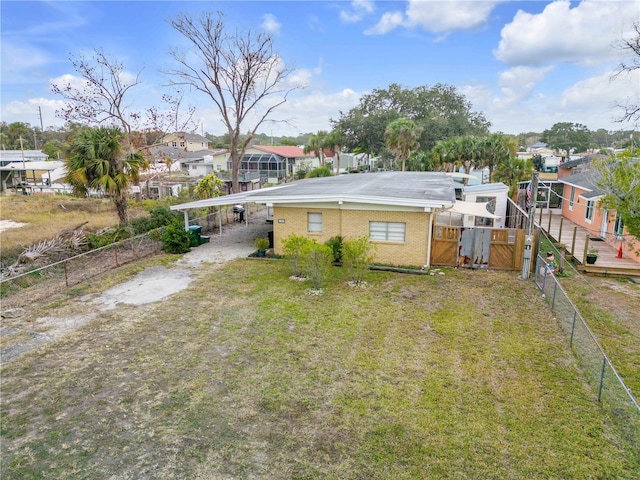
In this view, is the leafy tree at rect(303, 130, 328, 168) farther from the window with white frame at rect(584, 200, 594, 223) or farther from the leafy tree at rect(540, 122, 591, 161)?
the leafy tree at rect(540, 122, 591, 161)

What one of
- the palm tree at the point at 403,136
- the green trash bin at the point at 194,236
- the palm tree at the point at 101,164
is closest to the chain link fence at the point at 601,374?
the green trash bin at the point at 194,236

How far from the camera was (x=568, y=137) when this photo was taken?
9838cm

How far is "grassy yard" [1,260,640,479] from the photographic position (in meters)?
5.66

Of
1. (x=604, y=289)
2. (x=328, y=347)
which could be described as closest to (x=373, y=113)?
(x=604, y=289)

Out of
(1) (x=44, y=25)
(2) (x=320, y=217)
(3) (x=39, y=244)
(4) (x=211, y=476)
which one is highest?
(1) (x=44, y=25)

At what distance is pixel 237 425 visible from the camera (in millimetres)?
6461

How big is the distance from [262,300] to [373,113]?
183ft

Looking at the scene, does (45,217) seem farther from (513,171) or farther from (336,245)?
(513,171)

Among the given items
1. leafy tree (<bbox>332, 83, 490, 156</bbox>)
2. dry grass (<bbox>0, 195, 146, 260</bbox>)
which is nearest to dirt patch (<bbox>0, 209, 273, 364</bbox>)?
dry grass (<bbox>0, 195, 146, 260</bbox>)

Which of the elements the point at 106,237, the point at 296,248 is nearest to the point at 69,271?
the point at 106,237

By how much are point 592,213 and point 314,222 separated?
1607 centimetres

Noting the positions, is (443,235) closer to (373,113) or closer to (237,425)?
(237,425)

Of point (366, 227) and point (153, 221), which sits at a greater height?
point (366, 227)

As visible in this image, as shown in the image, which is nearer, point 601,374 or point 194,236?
point 601,374
